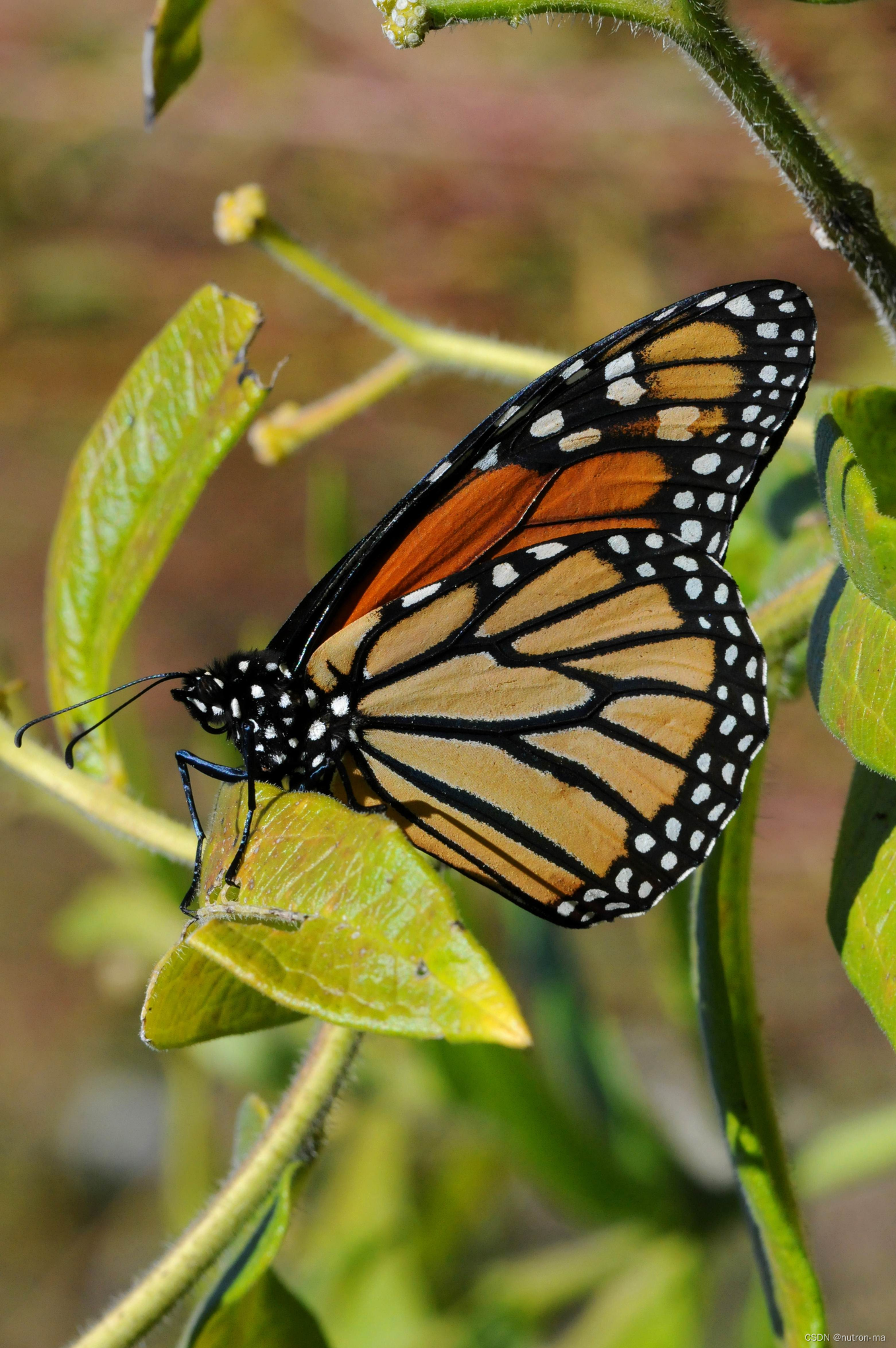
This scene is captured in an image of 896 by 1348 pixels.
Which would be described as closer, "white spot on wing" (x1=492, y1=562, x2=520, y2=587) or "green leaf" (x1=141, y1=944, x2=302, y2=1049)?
"green leaf" (x1=141, y1=944, x2=302, y2=1049)

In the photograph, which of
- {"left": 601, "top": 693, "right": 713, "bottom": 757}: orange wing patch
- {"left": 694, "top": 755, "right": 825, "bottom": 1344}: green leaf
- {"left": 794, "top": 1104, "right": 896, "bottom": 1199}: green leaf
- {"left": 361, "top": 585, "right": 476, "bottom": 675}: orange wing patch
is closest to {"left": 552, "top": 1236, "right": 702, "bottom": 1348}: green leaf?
{"left": 794, "top": 1104, "right": 896, "bottom": 1199}: green leaf

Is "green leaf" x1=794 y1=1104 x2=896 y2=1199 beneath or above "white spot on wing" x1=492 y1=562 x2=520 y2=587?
beneath

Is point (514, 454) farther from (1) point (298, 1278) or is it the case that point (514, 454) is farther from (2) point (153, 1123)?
(2) point (153, 1123)

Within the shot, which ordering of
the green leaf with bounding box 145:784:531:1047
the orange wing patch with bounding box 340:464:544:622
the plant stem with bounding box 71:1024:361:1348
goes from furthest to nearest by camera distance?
the orange wing patch with bounding box 340:464:544:622 → the plant stem with bounding box 71:1024:361:1348 → the green leaf with bounding box 145:784:531:1047

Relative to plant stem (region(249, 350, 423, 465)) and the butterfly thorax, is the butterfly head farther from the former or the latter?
plant stem (region(249, 350, 423, 465))

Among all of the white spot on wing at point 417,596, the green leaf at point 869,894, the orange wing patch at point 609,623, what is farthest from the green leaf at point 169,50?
the green leaf at point 869,894

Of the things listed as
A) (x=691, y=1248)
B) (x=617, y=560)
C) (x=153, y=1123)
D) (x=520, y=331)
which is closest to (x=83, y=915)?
(x=691, y=1248)
